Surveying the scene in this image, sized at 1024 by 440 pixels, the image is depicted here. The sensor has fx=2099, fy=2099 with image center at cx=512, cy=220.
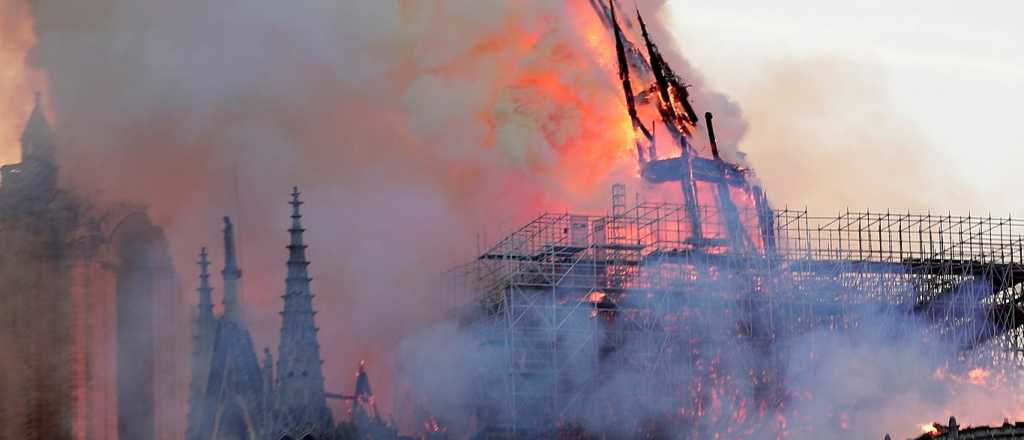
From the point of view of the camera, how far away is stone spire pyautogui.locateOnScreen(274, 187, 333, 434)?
75750 millimetres

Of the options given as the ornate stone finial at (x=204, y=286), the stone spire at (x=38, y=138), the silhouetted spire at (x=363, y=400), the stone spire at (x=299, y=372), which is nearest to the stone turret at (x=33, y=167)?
the stone spire at (x=38, y=138)

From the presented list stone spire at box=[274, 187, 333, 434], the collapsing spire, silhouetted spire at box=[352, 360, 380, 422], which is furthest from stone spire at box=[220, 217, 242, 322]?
the collapsing spire

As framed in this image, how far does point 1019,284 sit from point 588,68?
2080 centimetres

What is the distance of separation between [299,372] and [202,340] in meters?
8.27

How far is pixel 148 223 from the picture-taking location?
286 ft

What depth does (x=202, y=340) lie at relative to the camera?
273ft

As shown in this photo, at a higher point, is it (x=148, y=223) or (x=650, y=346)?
(x=148, y=223)

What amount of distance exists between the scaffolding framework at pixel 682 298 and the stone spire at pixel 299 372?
7.24 metres

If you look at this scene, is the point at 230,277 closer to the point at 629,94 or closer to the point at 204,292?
the point at 204,292

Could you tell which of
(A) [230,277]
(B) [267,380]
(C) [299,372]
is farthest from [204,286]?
(C) [299,372]

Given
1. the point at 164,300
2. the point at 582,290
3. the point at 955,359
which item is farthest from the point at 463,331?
the point at 955,359

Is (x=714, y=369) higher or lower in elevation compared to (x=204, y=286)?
lower

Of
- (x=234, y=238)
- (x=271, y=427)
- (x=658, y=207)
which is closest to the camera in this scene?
(x=271, y=427)

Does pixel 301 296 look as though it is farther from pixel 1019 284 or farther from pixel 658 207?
pixel 1019 284
